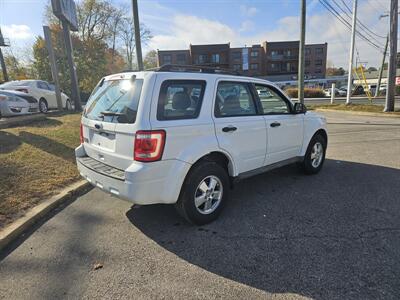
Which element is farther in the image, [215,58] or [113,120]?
[215,58]

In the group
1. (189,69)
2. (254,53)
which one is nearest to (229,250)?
(189,69)

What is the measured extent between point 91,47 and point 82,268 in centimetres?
4204

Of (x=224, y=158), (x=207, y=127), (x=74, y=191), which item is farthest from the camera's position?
(x=74, y=191)

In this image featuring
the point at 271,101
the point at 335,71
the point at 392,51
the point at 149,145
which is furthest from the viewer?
the point at 335,71

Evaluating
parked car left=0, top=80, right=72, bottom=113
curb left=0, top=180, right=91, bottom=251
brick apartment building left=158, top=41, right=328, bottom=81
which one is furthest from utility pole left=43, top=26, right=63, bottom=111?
brick apartment building left=158, top=41, right=328, bottom=81

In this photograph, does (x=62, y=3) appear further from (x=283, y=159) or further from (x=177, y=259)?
(x=177, y=259)

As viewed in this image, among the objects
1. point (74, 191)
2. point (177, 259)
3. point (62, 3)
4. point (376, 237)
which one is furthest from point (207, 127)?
point (62, 3)

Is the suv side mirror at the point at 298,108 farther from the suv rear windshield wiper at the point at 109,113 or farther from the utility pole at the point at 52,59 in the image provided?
the utility pole at the point at 52,59

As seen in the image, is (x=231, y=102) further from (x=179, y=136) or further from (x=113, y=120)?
(x=113, y=120)

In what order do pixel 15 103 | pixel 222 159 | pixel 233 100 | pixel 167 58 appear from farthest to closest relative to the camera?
pixel 167 58 → pixel 15 103 → pixel 233 100 → pixel 222 159

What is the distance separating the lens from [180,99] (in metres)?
3.10

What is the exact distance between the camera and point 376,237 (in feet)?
9.75

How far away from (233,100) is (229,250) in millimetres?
1956

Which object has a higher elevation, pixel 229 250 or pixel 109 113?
pixel 109 113
